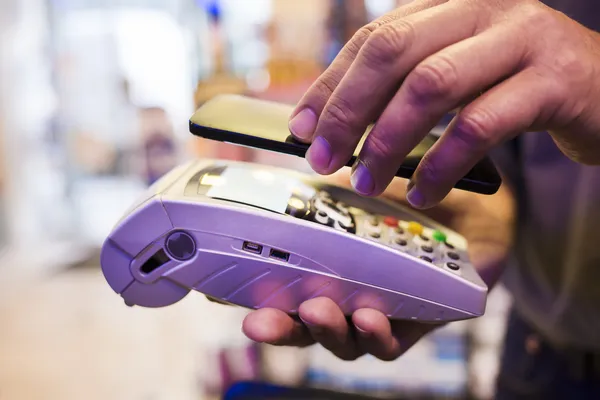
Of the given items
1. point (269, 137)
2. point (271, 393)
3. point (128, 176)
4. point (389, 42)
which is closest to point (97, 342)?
point (128, 176)

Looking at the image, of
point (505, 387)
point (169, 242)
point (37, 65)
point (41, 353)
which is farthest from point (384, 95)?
point (37, 65)

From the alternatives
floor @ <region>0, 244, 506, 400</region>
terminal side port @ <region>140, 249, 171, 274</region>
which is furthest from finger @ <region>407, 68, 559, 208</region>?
floor @ <region>0, 244, 506, 400</region>

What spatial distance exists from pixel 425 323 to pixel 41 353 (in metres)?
1.31

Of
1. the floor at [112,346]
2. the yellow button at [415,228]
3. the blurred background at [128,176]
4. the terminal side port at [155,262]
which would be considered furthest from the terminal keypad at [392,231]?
the floor at [112,346]

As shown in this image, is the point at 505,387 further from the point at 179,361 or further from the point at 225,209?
the point at 179,361

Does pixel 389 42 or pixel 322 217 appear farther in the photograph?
pixel 322 217

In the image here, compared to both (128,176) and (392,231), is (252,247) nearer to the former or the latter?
(392,231)

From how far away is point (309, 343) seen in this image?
42cm

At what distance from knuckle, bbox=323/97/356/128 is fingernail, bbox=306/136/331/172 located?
16mm

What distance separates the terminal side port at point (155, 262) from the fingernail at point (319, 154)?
0.45 ft

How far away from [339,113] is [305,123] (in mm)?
39

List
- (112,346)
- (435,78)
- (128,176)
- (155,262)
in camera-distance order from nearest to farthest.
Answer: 1. (435,78)
2. (155,262)
3. (112,346)
4. (128,176)

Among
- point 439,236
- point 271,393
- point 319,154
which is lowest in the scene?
point 271,393

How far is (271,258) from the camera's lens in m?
0.38
